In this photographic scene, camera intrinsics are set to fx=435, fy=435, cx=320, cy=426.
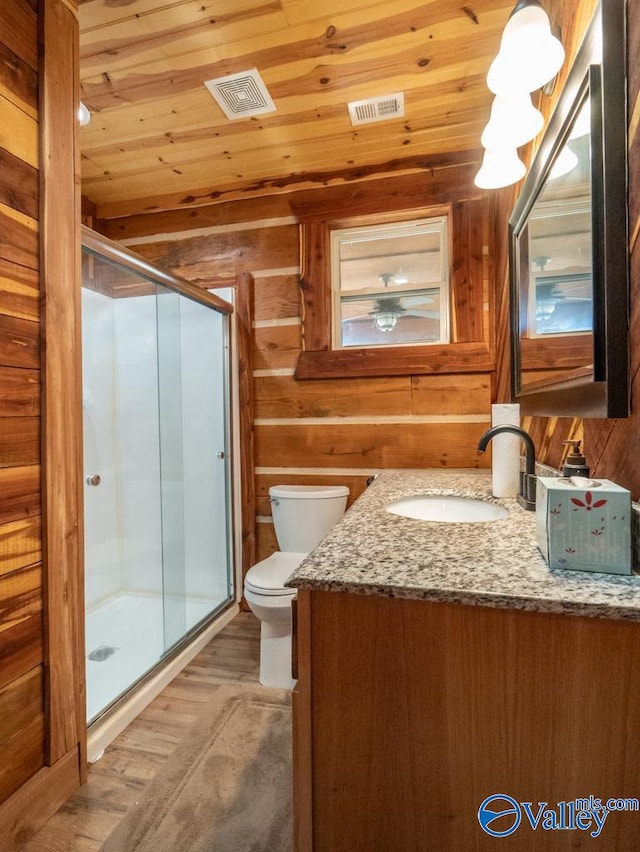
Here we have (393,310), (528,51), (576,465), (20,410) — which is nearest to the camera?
(576,465)

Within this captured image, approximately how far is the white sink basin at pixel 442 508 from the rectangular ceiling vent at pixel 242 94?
1703mm

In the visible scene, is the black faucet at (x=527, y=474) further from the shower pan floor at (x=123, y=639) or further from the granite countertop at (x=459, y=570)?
the shower pan floor at (x=123, y=639)

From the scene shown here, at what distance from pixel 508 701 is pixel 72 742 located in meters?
1.33

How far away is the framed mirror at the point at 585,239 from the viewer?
833 millimetres

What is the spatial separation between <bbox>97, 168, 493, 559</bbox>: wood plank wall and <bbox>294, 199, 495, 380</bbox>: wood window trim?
37 mm

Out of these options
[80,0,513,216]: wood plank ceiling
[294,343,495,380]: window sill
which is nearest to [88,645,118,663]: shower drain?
[294,343,495,380]: window sill

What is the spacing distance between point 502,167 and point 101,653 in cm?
243

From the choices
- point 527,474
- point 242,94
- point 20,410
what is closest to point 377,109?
point 242,94

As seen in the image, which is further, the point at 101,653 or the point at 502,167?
the point at 101,653

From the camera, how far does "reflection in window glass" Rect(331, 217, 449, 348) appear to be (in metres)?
2.28

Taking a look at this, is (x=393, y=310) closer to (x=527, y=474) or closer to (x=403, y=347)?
(x=403, y=347)

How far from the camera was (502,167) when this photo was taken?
4.56 feet

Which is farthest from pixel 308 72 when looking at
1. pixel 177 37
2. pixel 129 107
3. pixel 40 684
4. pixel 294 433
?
pixel 40 684

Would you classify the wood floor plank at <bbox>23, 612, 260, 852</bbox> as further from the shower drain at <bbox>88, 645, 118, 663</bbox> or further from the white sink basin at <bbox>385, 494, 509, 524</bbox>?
the white sink basin at <bbox>385, 494, 509, 524</bbox>
